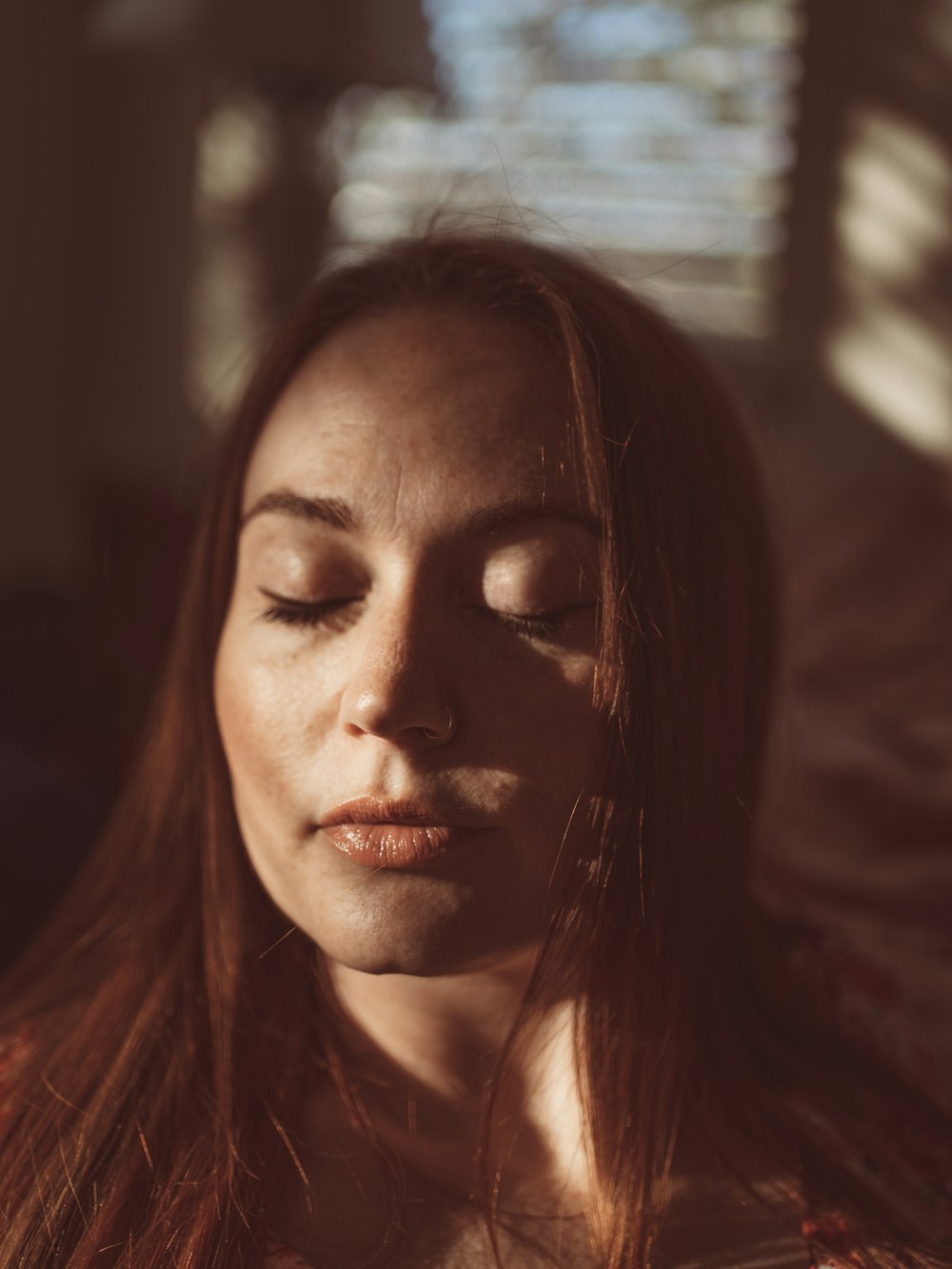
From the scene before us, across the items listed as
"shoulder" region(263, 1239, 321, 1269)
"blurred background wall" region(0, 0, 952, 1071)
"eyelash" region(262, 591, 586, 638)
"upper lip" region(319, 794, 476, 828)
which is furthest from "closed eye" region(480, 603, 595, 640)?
"blurred background wall" region(0, 0, 952, 1071)

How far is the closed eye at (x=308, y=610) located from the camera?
0.68 m

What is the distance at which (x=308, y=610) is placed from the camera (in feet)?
2.27

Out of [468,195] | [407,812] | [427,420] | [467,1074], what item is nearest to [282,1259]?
[467,1074]

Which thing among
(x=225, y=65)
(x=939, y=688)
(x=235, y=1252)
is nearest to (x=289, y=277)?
(x=225, y=65)

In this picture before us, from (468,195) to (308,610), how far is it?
1.74 meters

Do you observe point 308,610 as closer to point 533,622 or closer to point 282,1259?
point 533,622

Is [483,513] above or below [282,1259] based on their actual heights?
above

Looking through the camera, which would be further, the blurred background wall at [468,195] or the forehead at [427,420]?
the blurred background wall at [468,195]

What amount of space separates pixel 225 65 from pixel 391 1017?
7.80ft

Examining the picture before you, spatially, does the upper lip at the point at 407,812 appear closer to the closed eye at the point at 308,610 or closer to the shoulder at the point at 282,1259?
the closed eye at the point at 308,610

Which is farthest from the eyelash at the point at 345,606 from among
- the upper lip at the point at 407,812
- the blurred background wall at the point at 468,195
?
the blurred background wall at the point at 468,195

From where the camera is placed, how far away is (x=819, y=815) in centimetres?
154

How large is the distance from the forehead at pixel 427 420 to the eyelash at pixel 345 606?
2.5 inches

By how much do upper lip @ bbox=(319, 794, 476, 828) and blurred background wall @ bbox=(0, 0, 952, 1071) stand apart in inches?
61.1
